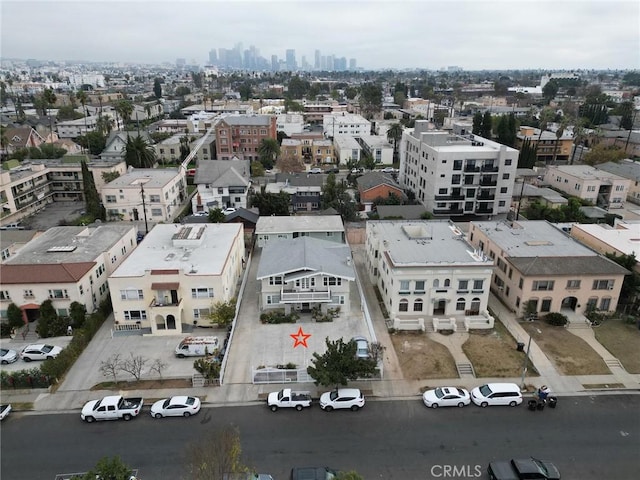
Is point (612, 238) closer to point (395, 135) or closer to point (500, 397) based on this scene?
point (500, 397)

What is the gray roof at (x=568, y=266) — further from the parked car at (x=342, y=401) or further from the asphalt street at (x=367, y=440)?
the parked car at (x=342, y=401)

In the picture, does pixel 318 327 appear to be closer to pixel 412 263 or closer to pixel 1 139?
pixel 412 263

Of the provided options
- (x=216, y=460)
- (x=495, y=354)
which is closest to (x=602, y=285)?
(x=495, y=354)

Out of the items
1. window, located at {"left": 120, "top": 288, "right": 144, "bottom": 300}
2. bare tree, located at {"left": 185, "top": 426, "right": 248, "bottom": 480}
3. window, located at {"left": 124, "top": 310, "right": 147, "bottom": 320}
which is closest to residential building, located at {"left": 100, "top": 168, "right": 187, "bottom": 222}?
window, located at {"left": 120, "top": 288, "right": 144, "bottom": 300}

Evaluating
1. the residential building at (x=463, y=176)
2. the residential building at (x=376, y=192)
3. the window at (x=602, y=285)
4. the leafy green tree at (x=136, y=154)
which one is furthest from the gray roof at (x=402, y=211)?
the leafy green tree at (x=136, y=154)

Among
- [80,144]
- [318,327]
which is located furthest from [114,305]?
[80,144]
